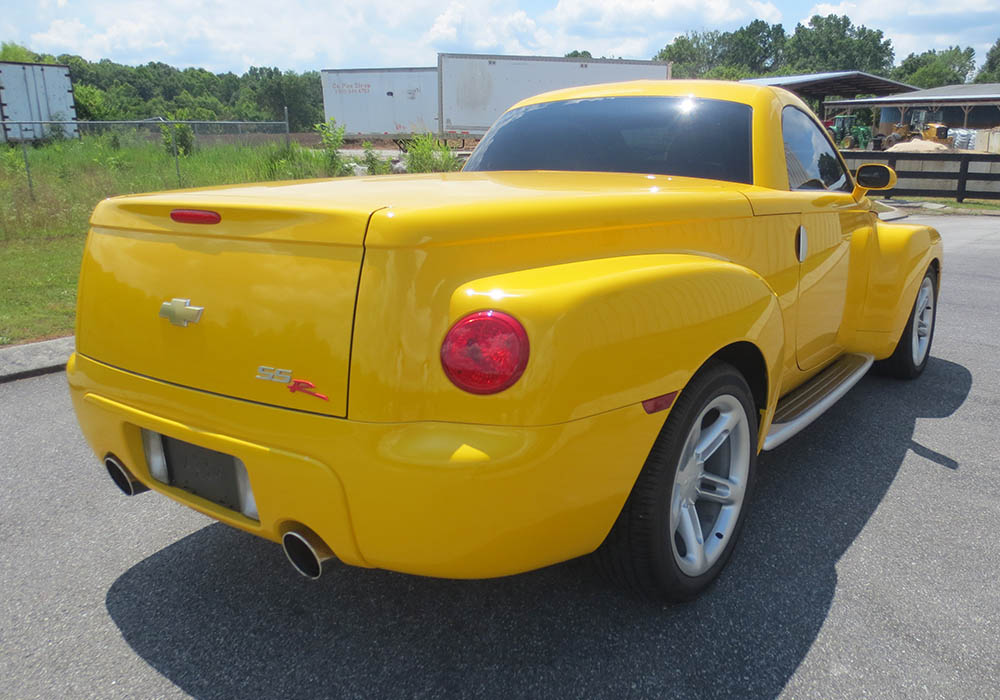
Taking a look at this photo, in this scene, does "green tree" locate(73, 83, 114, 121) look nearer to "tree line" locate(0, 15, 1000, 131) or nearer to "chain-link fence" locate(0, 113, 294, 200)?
"tree line" locate(0, 15, 1000, 131)

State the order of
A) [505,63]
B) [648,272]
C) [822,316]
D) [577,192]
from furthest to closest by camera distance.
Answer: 1. [505,63]
2. [822,316]
3. [577,192]
4. [648,272]

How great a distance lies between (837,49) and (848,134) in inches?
4826

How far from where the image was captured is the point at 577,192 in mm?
2305

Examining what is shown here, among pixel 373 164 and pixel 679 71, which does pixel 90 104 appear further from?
pixel 679 71

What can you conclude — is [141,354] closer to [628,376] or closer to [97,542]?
[97,542]

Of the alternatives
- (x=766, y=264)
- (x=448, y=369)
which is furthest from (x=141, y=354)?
(x=766, y=264)

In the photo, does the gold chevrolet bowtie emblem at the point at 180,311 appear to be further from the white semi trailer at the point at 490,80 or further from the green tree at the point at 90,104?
the green tree at the point at 90,104

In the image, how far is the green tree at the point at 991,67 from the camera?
12618 cm

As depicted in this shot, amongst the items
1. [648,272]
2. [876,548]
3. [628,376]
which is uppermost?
[648,272]

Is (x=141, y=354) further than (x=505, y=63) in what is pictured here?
No

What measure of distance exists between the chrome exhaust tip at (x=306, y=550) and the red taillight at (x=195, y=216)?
0.87 meters

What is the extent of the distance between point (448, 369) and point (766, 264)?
4.99ft

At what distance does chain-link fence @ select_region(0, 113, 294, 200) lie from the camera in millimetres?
13242

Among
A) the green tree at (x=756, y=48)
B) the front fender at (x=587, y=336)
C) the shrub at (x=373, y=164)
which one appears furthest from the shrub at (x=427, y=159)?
the green tree at (x=756, y=48)
